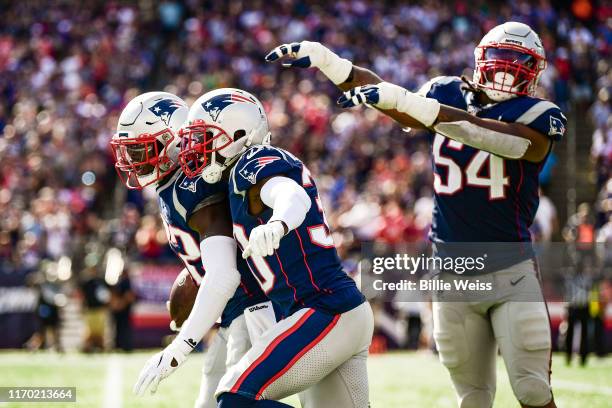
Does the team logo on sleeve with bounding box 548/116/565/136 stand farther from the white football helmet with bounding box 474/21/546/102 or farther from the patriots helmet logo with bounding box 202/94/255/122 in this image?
the patriots helmet logo with bounding box 202/94/255/122

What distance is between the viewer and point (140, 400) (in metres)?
7.55

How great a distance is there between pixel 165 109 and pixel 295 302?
3.97 feet

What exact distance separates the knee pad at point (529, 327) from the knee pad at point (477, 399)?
1.11ft

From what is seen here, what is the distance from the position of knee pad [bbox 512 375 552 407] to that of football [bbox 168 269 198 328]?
4.89 ft

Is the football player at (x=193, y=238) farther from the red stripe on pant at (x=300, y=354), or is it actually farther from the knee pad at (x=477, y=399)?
the knee pad at (x=477, y=399)

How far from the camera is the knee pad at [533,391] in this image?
436 centimetres

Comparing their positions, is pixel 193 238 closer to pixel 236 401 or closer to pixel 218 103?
pixel 218 103

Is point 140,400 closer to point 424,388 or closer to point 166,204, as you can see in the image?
point 424,388

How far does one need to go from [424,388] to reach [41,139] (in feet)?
30.6

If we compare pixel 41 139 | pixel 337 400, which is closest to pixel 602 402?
pixel 337 400

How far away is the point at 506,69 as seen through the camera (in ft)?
15.2

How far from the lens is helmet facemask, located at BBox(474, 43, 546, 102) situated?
182 inches

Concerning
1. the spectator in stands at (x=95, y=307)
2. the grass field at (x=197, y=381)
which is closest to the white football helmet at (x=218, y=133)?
the grass field at (x=197, y=381)

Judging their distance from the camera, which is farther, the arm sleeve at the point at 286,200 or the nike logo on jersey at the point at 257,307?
the nike logo on jersey at the point at 257,307
